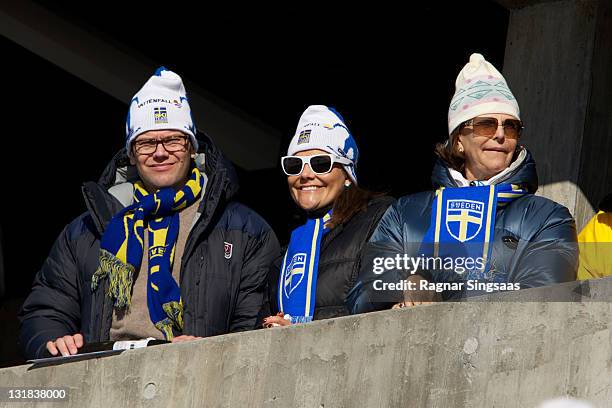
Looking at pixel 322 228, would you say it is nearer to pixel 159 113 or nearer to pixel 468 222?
pixel 468 222

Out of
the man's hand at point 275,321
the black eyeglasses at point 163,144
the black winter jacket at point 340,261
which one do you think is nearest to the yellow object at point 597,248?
the black winter jacket at point 340,261

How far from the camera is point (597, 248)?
5.23 m

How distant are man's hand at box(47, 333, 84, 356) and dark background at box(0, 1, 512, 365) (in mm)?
4643

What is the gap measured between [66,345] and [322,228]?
1.07m

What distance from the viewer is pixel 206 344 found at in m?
4.84

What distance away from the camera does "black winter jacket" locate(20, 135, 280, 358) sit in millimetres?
5508

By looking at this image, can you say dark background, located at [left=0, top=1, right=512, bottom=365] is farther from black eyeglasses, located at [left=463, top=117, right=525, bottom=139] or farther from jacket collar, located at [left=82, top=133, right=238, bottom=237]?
black eyeglasses, located at [left=463, top=117, right=525, bottom=139]

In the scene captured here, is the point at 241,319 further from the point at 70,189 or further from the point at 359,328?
Answer: the point at 70,189

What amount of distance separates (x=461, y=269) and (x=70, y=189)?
27.4 ft

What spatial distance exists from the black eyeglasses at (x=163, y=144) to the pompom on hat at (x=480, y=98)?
3.73ft

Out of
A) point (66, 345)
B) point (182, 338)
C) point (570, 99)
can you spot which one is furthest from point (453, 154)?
point (570, 99)

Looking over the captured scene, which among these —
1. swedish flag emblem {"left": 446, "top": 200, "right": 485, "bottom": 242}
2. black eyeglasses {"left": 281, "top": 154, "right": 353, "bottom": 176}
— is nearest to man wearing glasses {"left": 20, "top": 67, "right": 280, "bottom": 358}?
black eyeglasses {"left": 281, "top": 154, "right": 353, "bottom": 176}

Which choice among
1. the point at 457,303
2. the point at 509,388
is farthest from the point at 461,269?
the point at 509,388

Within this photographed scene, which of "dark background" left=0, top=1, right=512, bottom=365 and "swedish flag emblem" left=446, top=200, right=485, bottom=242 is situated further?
"dark background" left=0, top=1, right=512, bottom=365
